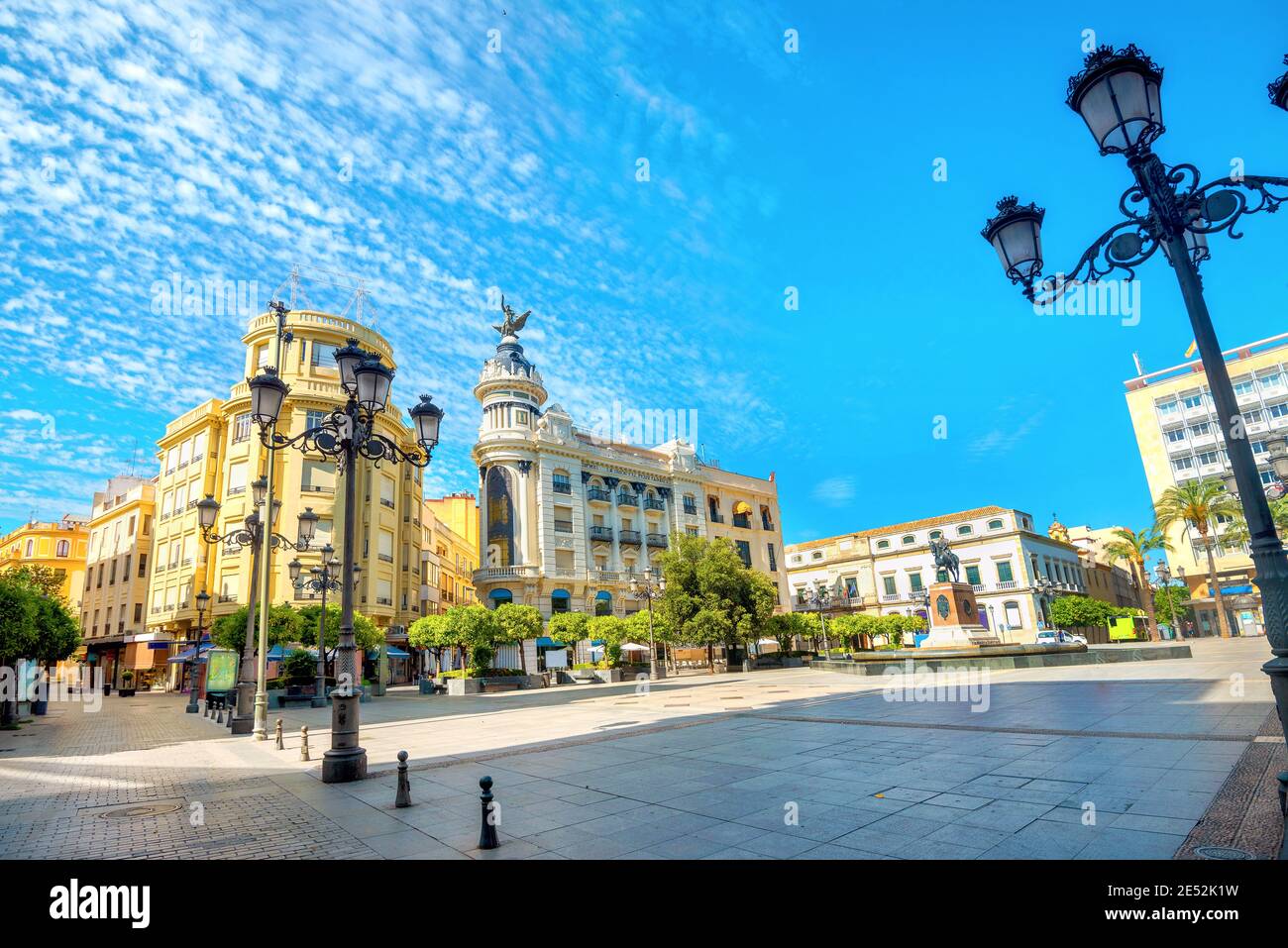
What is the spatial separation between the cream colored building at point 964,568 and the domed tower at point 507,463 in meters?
26.7

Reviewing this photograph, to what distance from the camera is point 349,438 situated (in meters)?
9.99

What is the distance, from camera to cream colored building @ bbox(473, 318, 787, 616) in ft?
137

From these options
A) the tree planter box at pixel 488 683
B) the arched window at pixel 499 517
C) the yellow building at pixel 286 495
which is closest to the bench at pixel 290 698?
the tree planter box at pixel 488 683

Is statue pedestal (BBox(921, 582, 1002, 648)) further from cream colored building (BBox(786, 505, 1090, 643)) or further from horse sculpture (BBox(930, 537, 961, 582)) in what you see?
cream colored building (BBox(786, 505, 1090, 643))

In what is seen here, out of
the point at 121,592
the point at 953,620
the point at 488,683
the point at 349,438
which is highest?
the point at 121,592

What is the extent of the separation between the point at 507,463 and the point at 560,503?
14.8ft

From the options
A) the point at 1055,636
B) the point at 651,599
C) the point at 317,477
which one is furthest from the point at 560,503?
the point at 1055,636

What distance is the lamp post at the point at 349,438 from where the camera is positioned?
345 inches

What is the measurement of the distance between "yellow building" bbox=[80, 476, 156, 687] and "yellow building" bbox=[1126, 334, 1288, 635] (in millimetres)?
78050

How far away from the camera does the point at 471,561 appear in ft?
219

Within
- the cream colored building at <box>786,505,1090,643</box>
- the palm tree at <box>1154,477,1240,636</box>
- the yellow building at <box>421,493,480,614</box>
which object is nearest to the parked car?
the cream colored building at <box>786,505,1090,643</box>

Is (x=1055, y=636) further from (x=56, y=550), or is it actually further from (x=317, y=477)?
(x=56, y=550)

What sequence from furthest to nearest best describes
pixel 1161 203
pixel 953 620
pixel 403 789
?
1. pixel 953 620
2. pixel 403 789
3. pixel 1161 203
